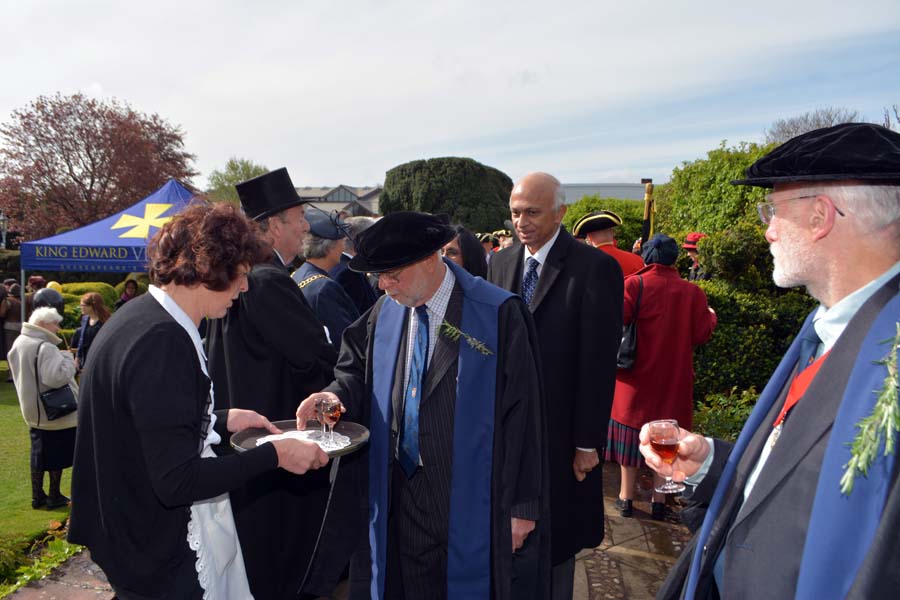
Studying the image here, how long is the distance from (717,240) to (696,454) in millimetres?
6320

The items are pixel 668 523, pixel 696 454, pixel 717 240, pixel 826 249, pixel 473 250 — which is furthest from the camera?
pixel 717 240

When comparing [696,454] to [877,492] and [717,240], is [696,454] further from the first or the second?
[717,240]

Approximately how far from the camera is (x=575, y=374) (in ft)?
11.1

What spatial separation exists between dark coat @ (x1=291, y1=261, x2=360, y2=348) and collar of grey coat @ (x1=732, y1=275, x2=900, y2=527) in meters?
2.87

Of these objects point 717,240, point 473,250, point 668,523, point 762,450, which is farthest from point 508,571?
point 717,240

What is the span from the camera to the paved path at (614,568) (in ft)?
12.2

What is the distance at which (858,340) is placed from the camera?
1.48m

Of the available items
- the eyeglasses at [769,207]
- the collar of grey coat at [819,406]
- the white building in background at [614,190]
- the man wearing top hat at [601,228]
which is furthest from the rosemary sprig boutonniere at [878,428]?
the white building in background at [614,190]

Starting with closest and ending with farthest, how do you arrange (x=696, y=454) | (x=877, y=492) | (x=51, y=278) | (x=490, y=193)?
(x=877, y=492) → (x=696, y=454) → (x=51, y=278) → (x=490, y=193)

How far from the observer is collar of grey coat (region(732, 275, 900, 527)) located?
1.48 meters

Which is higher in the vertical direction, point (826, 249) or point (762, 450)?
point (826, 249)

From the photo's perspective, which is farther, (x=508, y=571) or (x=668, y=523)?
(x=668, y=523)

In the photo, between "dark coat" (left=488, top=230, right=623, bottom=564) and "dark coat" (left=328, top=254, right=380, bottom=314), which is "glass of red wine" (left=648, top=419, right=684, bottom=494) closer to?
"dark coat" (left=488, top=230, right=623, bottom=564)

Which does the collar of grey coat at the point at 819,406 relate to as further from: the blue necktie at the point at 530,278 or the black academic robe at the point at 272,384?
the black academic robe at the point at 272,384
